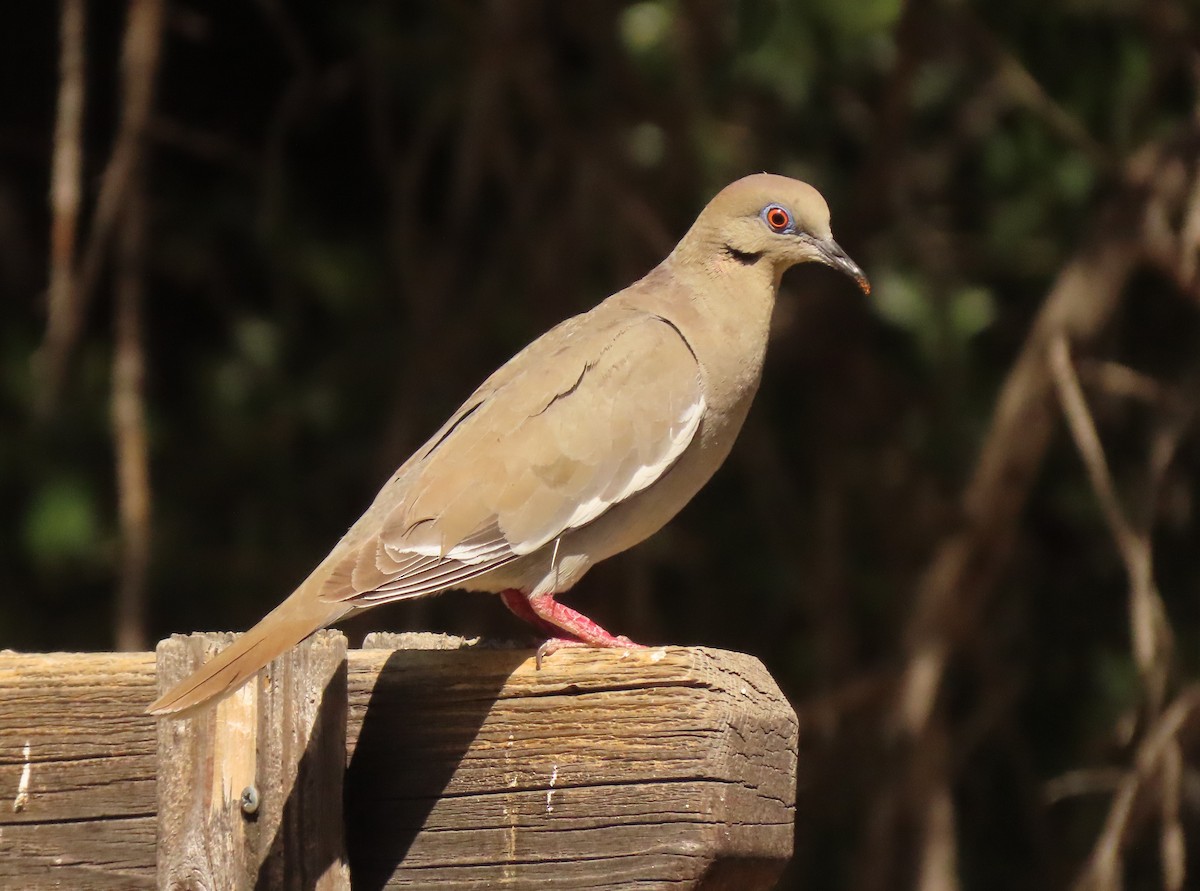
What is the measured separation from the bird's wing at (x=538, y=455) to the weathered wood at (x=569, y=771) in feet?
1.70

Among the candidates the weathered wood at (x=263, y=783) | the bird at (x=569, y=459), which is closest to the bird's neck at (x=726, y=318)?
the bird at (x=569, y=459)

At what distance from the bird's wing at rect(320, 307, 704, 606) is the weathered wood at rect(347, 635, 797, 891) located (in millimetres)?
519

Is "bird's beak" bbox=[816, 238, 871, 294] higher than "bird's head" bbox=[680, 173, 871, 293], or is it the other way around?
"bird's head" bbox=[680, 173, 871, 293]

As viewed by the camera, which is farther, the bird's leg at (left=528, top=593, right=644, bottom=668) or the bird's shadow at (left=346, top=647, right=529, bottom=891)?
the bird's leg at (left=528, top=593, right=644, bottom=668)

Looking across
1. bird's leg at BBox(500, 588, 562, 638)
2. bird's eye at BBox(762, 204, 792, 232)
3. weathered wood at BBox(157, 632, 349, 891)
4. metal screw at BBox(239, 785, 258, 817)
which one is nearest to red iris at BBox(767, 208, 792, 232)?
bird's eye at BBox(762, 204, 792, 232)

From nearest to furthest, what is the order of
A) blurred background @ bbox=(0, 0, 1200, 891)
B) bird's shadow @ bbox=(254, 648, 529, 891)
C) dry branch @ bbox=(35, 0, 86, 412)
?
bird's shadow @ bbox=(254, 648, 529, 891), dry branch @ bbox=(35, 0, 86, 412), blurred background @ bbox=(0, 0, 1200, 891)

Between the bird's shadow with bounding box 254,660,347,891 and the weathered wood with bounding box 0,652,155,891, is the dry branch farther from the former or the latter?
the bird's shadow with bounding box 254,660,347,891

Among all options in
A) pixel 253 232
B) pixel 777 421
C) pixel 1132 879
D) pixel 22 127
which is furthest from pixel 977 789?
pixel 22 127

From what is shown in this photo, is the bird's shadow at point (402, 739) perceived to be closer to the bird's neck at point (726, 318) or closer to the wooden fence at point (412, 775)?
the wooden fence at point (412, 775)

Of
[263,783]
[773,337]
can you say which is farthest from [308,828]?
[773,337]

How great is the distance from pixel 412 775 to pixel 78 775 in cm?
41

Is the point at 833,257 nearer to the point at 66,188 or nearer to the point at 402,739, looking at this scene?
the point at 402,739

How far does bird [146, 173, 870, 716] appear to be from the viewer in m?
2.58

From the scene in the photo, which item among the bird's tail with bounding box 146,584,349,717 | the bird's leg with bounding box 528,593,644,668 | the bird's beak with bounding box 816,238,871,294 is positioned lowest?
the bird's tail with bounding box 146,584,349,717
